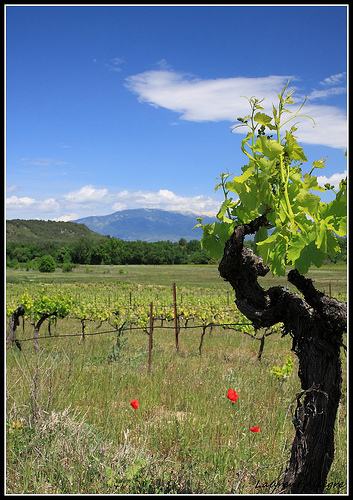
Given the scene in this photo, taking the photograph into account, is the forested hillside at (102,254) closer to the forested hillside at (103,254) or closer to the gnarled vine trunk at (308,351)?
the forested hillside at (103,254)

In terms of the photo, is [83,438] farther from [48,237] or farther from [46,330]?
[48,237]

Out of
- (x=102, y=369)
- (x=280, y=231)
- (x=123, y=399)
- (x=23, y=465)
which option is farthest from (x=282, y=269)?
(x=102, y=369)

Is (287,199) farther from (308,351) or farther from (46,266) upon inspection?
(46,266)

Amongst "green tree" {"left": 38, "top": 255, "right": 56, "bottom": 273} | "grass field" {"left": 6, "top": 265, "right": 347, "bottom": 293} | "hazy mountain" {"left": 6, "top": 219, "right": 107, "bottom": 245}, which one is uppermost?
"hazy mountain" {"left": 6, "top": 219, "right": 107, "bottom": 245}

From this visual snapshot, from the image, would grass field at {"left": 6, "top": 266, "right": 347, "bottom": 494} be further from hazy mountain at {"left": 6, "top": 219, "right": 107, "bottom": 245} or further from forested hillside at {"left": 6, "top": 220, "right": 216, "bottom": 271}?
hazy mountain at {"left": 6, "top": 219, "right": 107, "bottom": 245}

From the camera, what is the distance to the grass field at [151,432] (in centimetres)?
284

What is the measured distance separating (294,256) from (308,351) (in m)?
0.97

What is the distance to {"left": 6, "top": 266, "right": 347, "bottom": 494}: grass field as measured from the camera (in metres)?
2.84

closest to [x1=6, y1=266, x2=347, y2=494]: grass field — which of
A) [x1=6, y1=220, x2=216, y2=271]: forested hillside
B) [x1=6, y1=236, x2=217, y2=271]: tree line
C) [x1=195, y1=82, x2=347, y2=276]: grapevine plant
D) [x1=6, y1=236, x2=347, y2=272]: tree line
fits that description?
[x1=195, y1=82, x2=347, y2=276]: grapevine plant

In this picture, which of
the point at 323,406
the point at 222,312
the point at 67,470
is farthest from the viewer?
the point at 222,312

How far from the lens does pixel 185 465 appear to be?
315 centimetres

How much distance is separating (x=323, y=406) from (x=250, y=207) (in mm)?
1540

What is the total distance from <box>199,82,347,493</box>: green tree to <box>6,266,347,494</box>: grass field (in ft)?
1.25

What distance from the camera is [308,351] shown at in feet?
8.69
